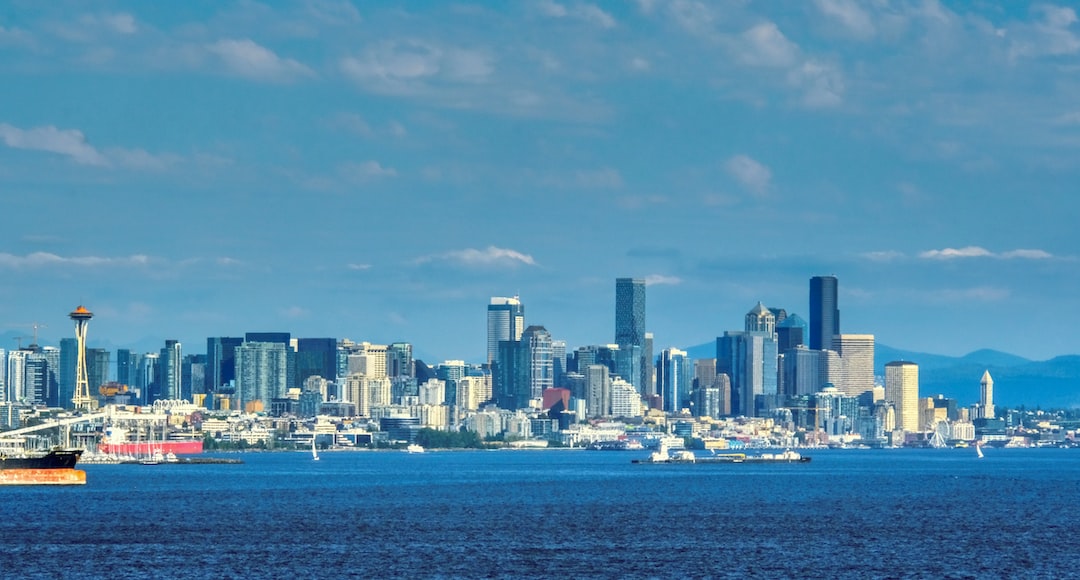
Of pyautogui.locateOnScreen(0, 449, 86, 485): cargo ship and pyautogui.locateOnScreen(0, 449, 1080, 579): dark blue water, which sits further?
pyautogui.locateOnScreen(0, 449, 86, 485): cargo ship

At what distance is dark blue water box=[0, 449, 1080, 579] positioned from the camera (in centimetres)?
9412

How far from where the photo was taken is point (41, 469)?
178 metres

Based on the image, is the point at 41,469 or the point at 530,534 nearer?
the point at 530,534

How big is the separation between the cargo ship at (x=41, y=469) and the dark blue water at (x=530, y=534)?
466 cm

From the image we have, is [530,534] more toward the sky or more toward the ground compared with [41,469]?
more toward the ground

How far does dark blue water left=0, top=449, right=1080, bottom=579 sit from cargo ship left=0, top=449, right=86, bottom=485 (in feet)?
15.3

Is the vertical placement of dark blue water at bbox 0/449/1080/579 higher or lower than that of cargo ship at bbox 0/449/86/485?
lower

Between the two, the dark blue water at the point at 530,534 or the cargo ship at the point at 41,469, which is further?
the cargo ship at the point at 41,469

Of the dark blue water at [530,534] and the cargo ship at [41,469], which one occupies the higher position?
the cargo ship at [41,469]

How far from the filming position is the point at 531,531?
119000 millimetres

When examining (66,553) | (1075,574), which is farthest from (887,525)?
(66,553)

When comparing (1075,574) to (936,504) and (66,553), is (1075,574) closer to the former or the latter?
(66,553)

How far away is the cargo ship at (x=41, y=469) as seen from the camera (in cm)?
17450

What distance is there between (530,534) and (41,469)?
76768 mm
